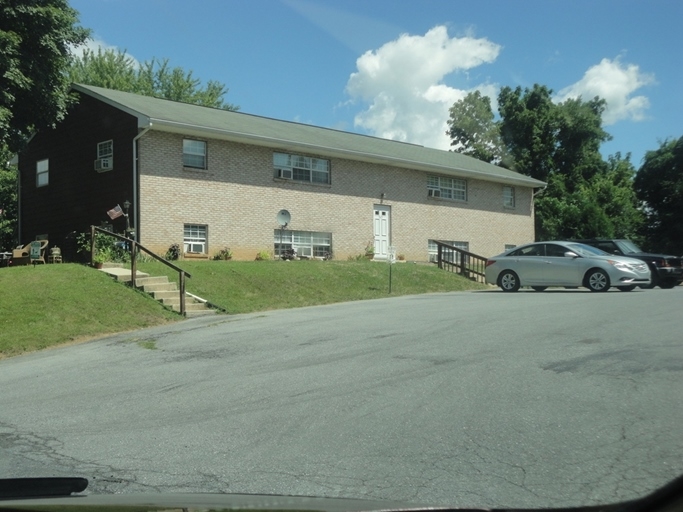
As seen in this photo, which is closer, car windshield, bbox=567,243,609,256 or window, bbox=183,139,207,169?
car windshield, bbox=567,243,609,256

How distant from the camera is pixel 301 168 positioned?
95.3 feet

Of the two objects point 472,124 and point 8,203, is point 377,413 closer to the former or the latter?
point 8,203

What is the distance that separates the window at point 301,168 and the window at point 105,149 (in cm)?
569

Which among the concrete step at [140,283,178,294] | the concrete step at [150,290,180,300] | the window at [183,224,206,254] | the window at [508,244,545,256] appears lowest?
the concrete step at [150,290,180,300]

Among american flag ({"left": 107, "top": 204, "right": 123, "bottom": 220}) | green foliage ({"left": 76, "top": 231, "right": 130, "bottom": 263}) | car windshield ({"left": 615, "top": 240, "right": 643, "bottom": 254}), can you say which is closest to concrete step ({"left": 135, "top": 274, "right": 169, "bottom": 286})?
green foliage ({"left": 76, "top": 231, "right": 130, "bottom": 263})

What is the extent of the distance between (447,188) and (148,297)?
19207 millimetres

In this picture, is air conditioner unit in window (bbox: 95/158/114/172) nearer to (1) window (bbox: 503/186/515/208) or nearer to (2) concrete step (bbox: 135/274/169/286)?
(2) concrete step (bbox: 135/274/169/286)

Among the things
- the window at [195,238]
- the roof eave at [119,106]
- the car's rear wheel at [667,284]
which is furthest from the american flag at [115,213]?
the car's rear wheel at [667,284]

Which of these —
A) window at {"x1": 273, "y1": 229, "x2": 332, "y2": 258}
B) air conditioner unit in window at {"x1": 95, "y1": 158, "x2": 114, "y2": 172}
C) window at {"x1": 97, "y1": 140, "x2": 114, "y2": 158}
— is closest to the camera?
air conditioner unit in window at {"x1": 95, "y1": 158, "x2": 114, "y2": 172}

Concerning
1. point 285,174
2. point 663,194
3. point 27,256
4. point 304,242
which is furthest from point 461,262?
point 663,194

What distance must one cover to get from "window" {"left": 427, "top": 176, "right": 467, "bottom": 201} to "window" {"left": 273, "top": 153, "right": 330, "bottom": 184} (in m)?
6.14

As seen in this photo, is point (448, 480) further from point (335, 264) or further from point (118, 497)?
point (335, 264)

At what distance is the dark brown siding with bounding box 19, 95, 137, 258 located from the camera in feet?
84.3

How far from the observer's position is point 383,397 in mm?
7945
